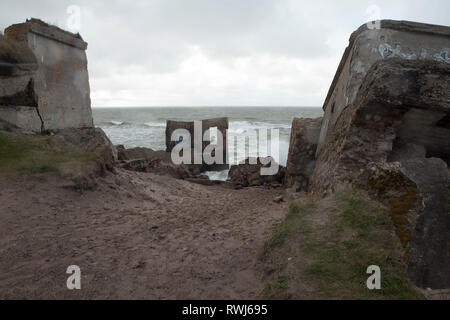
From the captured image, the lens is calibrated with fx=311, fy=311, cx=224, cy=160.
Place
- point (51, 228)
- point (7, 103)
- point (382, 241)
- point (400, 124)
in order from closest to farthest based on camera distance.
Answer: point (382, 241) < point (51, 228) < point (400, 124) < point (7, 103)

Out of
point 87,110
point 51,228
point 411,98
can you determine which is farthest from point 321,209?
point 87,110

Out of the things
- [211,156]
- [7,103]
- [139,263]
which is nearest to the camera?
[139,263]

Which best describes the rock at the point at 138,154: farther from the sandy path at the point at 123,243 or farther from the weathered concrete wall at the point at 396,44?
the weathered concrete wall at the point at 396,44

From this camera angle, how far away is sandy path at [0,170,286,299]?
90.7 inches

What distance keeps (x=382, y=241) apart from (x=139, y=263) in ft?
6.39

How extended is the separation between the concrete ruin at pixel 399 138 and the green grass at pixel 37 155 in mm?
3819

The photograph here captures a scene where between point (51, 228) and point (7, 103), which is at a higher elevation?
point (7, 103)

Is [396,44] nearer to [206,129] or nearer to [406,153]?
[406,153]

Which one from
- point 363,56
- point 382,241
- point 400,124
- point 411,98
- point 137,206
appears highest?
point 363,56

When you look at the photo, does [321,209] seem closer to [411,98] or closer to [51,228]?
[411,98]

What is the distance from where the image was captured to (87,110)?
7.36 meters

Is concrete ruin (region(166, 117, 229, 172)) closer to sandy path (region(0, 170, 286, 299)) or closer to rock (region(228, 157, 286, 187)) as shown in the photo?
rock (region(228, 157, 286, 187))

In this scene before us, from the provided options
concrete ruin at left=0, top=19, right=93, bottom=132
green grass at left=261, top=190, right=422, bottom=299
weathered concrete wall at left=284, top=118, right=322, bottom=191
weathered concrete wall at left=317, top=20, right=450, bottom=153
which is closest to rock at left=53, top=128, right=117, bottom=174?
concrete ruin at left=0, top=19, right=93, bottom=132

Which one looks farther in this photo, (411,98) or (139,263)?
(411,98)
